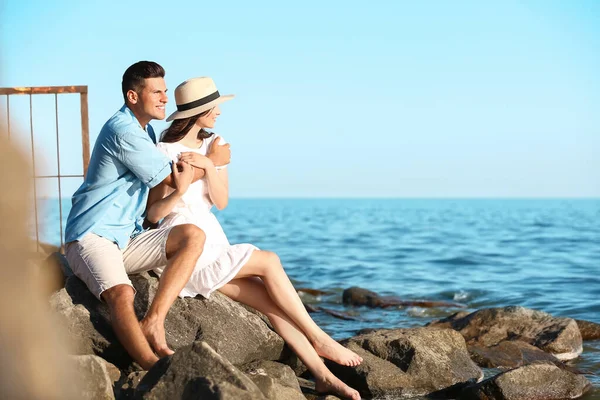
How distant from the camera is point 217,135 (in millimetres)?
5773

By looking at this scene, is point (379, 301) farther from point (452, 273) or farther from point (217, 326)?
point (217, 326)

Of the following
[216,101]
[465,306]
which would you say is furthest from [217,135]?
[465,306]

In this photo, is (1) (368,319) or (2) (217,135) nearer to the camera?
(2) (217,135)

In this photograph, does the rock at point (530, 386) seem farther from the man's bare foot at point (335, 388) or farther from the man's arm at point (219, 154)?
the man's arm at point (219, 154)

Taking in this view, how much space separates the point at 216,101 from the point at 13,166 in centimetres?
357

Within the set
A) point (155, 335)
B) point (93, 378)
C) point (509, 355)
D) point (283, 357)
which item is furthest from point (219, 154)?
point (509, 355)

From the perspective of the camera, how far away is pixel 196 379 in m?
3.89

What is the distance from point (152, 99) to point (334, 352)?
6.92ft

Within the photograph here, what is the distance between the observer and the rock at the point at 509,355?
22.3 ft

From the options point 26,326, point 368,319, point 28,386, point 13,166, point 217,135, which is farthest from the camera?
point 368,319

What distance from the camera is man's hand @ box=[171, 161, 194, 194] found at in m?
5.09

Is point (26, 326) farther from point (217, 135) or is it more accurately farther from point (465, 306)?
point (465, 306)

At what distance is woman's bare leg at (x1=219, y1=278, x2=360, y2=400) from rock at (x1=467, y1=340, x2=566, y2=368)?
2.10m

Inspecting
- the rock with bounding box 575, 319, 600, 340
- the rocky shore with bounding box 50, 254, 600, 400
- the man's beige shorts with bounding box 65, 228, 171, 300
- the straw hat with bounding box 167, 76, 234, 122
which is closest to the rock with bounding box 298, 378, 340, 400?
the rocky shore with bounding box 50, 254, 600, 400
